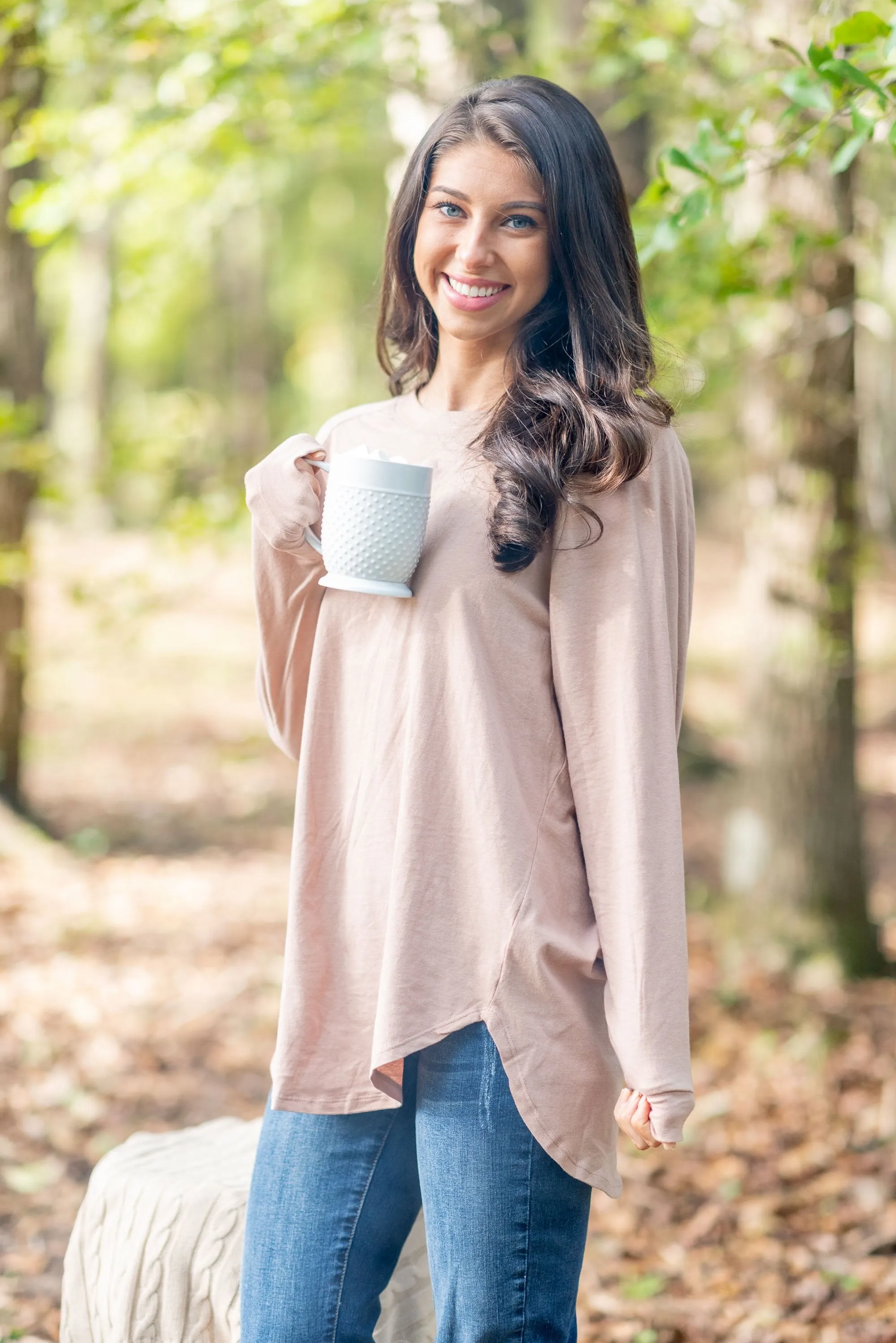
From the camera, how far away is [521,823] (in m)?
1.60

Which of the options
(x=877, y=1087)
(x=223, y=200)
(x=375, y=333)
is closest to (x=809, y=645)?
(x=877, y=1087)

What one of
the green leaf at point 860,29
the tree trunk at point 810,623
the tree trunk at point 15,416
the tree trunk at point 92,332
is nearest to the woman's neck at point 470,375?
the green leaf at point 860,29

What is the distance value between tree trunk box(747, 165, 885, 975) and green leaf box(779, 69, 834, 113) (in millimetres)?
2057

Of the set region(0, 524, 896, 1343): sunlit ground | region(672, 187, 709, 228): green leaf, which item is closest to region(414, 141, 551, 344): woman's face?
region(672, 187, 709, 228): green leaf

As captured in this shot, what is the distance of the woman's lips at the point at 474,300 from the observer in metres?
1.72

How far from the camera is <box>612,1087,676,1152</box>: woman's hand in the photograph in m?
1.54

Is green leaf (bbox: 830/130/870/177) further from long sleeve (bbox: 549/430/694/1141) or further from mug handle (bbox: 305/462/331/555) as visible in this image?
mug handle (bbox: 305/462/331/555)

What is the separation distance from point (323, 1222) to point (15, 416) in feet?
11.9

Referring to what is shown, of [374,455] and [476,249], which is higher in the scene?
[476,249]

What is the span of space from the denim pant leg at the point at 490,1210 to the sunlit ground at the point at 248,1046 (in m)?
1.39

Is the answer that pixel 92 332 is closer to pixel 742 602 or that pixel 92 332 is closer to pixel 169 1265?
pixel 742 602

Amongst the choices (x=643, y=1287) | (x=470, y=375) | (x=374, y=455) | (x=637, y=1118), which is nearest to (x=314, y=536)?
(x=374, y=455)

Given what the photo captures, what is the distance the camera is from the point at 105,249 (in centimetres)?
1296

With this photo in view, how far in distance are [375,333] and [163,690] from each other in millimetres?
7313
